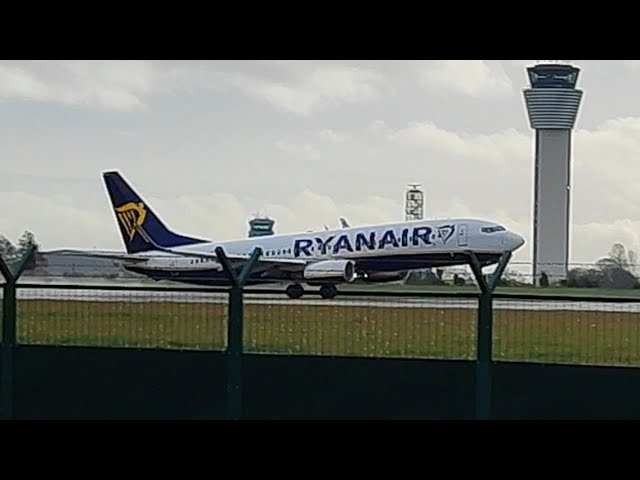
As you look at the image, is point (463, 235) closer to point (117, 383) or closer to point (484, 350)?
point (117, 383)

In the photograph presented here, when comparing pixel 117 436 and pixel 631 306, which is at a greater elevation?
pixel 631 306

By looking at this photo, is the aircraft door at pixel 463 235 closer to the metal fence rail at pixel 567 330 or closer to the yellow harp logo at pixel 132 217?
the yellow harp logo at pixel 132 217

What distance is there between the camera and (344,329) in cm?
979

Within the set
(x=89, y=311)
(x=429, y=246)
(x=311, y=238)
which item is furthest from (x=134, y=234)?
(x=89, y=311)

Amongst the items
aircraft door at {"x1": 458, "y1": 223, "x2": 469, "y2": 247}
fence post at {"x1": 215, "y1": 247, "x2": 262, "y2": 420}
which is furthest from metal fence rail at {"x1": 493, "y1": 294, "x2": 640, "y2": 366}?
aircraft door at {"x1": 458, "y1": 223, "x2": 469, "y2": 247}

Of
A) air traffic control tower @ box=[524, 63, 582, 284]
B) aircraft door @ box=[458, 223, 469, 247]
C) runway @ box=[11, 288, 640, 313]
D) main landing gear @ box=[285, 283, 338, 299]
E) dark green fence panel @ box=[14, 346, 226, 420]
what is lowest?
dark green fence panel @ box=[14, 346, 226, 420]

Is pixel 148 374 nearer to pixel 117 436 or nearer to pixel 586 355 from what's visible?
pixel 117 436

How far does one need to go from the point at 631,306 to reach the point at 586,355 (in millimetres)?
478

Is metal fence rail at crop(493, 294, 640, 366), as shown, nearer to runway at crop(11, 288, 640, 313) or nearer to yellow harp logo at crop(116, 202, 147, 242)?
runway at crop(11, 288, 640, 313)

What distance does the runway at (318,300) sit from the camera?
9.40 m

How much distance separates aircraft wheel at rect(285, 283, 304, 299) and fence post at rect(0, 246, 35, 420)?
1968 mm

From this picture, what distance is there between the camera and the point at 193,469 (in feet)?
25.9

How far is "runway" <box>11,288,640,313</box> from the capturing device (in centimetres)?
940

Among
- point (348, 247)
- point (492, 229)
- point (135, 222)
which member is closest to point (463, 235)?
point (492, 229)
